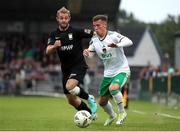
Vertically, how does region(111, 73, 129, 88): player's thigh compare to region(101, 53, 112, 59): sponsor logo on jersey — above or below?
below

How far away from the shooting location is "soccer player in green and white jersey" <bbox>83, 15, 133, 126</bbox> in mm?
13211

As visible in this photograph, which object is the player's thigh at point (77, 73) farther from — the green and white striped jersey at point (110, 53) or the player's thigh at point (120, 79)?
the player's thigh at point (120, 79)

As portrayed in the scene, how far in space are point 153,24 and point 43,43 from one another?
59.4 m

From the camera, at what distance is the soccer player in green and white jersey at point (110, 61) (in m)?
13.2

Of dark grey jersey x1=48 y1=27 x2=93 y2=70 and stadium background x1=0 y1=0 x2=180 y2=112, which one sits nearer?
dark grey jersey x1=48 y1=27 x2=93 y2=70

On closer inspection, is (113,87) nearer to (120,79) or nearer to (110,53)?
(120,79)

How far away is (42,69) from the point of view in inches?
1596

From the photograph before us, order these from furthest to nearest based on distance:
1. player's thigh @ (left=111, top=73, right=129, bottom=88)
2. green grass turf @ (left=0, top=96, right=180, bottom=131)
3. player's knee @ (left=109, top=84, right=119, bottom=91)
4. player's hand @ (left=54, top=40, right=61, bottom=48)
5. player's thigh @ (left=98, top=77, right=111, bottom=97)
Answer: player's thigh @ (left=98, top=77, right=111, bottom=97)
player's thigh @ (left=111, top=73, right=129, bottom=88)
player's knee @ (left=109, top=84, right=119, bottom=91)
player's hand @ (left=54, top=40, right=61, bottom=48)
green grass turf @ (left=0, top=96, right=180, bottom=131)

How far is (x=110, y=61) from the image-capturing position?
44.2ft

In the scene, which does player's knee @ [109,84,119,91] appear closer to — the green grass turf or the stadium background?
the green grass turf

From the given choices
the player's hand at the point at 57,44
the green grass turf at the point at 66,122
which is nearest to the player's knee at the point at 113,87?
the green grass turf at the point at 66,122

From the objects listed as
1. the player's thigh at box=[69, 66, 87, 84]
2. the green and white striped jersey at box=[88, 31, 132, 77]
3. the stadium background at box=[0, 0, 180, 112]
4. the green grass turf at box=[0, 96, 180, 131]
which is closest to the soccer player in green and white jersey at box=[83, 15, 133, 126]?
the green and white striped jersey at box=[88, 31, 132, 77]

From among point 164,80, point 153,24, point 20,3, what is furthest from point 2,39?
point 153,24

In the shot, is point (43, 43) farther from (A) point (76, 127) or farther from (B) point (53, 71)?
(A) point (76, 127)
